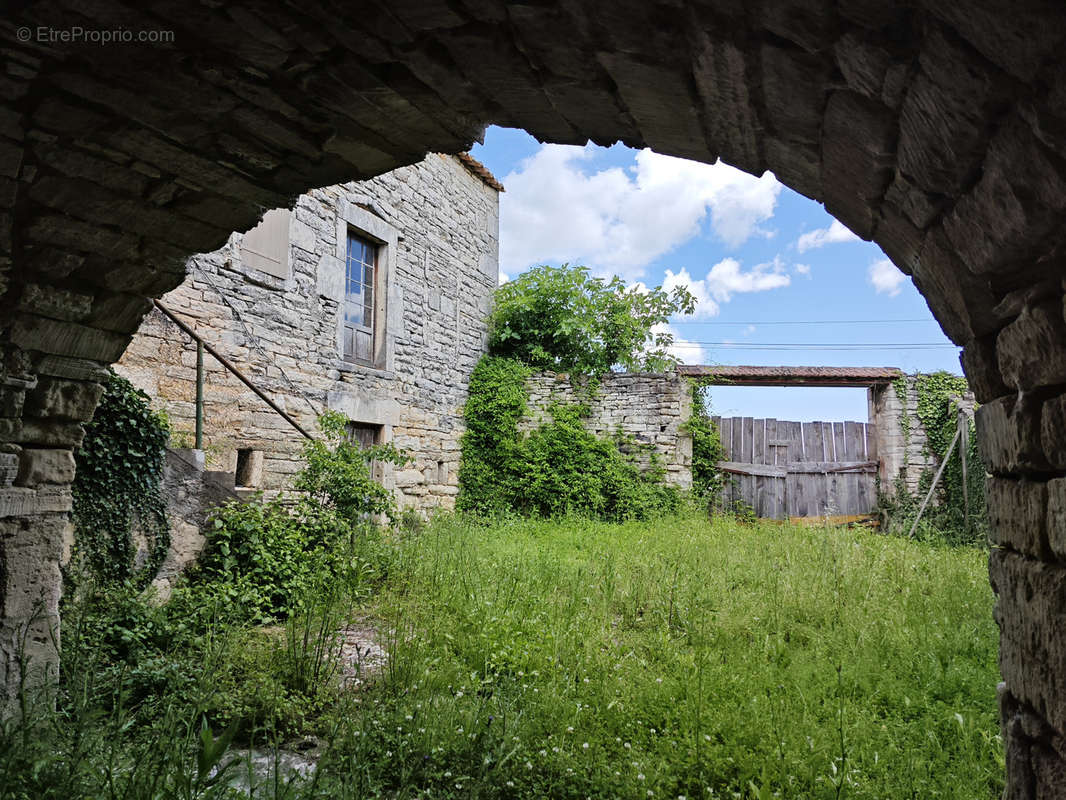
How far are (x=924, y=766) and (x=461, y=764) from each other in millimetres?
2167

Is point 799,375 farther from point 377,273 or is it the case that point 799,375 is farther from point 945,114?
point 945,114

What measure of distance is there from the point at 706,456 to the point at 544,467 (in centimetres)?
273

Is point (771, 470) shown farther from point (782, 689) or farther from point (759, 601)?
point (782, 689)

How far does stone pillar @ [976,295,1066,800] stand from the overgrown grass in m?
1.58

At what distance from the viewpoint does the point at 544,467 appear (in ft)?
34.0

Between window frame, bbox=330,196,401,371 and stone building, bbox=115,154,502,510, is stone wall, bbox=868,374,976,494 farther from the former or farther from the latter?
window frame, bbox=330,196,401,371

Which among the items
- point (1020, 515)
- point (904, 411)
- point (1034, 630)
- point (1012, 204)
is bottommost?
point (1034, 630)

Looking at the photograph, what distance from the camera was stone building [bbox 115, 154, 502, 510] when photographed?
619 centimetres

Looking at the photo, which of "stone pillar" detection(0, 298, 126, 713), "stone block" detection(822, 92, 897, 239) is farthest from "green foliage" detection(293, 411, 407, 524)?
"stone block" detection(822, 92, 897, 239)

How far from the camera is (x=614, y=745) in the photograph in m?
3.17

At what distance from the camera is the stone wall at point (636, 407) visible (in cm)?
1024

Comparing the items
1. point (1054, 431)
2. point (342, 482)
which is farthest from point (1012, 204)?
point (342, 482)

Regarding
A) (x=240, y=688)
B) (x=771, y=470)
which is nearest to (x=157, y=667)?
(x=240, y=688)

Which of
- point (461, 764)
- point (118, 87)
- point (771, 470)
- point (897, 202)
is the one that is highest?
point (118, 87)
